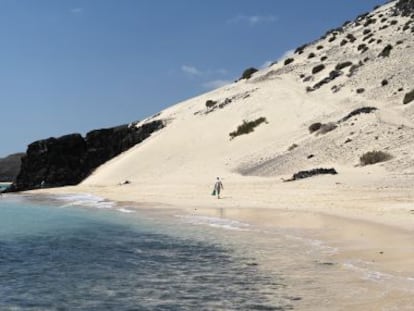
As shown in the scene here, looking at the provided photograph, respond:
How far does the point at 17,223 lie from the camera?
73.6 feet

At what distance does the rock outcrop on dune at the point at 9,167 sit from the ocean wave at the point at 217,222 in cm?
10569

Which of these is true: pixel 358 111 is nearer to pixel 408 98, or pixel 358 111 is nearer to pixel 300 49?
pixel 408 98

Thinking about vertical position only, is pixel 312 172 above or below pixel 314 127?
below

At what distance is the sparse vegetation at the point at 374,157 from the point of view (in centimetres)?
3075

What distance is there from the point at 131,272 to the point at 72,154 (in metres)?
51.3

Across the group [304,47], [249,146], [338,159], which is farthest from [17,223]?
[304,47]

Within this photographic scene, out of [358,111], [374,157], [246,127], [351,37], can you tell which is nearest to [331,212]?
[374,157]

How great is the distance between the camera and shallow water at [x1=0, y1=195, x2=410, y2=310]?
883 centimetres

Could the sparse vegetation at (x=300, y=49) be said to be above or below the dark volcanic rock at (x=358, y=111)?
above

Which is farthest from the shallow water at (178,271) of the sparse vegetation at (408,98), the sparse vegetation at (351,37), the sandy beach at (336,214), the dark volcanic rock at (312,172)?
the sparse vegetation at (351,37)

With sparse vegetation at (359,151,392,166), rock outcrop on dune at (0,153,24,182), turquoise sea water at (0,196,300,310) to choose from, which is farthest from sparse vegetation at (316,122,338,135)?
rock outcrop on dune at (0,153,24,182)

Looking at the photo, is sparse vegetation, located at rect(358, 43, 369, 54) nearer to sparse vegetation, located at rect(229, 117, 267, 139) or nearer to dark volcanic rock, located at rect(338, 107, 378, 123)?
sparse vegetation, located at rect(229, 117, 267, 139)

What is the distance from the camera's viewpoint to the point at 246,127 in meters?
50.5

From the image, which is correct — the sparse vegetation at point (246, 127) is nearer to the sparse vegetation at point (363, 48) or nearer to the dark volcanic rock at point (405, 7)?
the sparse vegetation at point (363, 48)
